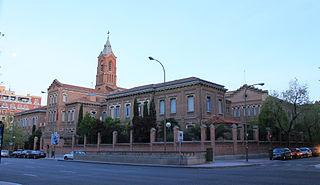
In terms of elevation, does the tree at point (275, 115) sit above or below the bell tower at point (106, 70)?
below

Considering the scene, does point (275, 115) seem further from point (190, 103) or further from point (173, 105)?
point (173, 105)

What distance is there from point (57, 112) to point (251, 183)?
5866cm

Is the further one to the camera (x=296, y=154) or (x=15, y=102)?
(x=15, y=102)

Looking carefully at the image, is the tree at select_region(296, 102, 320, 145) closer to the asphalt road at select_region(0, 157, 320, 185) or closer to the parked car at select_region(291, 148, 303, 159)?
the parked car at select_region(291, 148, 303, 159)

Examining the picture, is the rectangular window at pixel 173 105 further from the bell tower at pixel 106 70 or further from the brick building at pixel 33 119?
the brick building at pixel 33 119

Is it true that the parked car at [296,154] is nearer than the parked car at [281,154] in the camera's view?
No

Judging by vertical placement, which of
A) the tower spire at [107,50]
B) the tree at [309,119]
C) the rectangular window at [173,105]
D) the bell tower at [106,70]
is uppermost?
the tower spire at [107,50]

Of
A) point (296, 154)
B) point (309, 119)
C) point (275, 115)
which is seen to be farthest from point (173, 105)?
point (309, 119)

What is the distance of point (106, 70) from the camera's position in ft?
262

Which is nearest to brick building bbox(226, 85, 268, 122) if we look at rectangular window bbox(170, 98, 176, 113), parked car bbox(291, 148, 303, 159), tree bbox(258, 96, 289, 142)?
tree bbox(258, 96, 289, 142)

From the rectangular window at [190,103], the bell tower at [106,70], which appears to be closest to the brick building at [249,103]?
the rectangular window at [190,103]

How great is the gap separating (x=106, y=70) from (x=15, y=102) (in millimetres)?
59619

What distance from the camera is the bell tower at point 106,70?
7850cm

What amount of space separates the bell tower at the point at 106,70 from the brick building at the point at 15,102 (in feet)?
168
